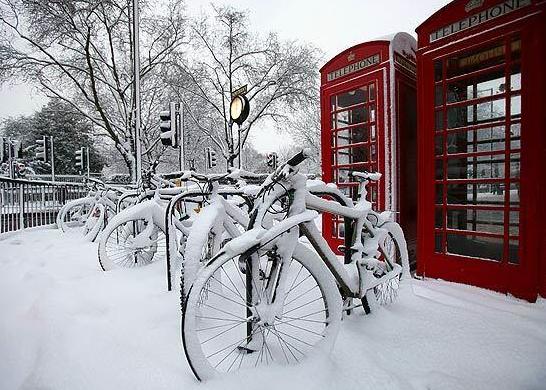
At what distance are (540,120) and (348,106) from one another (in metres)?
2.30

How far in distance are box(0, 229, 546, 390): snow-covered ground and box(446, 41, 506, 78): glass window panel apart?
7.87 feet

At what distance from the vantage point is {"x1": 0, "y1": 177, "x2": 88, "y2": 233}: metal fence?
694 cm

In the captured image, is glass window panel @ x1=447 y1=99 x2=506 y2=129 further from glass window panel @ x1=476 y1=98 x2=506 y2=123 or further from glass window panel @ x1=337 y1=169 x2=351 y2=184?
glass window panel @ x1=337 y1=169 x2=351 y2=184

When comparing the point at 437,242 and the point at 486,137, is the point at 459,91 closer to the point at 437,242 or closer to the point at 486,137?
the point at 486,137

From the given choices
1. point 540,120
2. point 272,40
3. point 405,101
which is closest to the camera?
point 540,120

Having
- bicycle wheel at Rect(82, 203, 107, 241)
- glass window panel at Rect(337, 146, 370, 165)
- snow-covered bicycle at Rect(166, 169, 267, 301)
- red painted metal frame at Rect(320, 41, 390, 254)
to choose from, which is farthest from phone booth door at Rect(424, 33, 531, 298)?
bicycle wheel at Rect(82, 203, 107, 241)

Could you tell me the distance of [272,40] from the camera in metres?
19.0

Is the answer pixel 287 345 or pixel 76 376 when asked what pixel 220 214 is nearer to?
pixel 287 345

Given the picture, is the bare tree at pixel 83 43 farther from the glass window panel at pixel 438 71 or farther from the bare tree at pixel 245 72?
the glass window panel at pixel 438 71

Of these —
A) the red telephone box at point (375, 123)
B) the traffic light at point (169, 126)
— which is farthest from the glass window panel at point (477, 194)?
the traffic light at point (169, 126)

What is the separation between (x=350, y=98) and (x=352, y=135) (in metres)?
0.56

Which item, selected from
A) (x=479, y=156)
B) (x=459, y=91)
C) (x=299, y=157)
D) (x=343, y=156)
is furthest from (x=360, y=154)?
(x=299, y=157)

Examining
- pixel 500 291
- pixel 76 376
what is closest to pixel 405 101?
pixel 500 291

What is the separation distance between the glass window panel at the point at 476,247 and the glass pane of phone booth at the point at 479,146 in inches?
0.4
